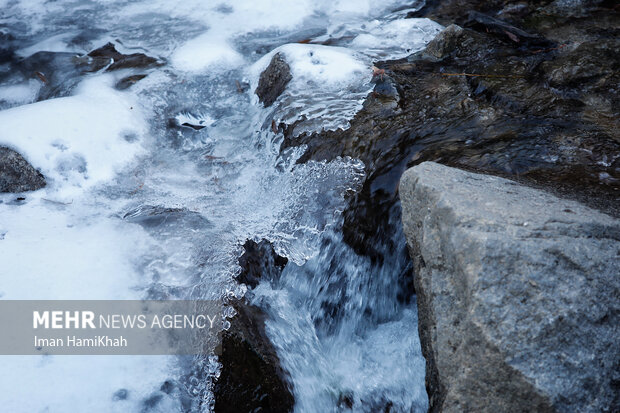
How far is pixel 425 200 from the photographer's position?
7.34ft

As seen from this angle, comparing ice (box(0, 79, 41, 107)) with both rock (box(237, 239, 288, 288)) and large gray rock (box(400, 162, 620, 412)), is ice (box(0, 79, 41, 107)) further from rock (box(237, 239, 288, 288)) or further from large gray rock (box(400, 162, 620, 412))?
large gray rock (box(400, 162, 620, 412))

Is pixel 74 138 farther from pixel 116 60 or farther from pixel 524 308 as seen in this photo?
pixel 524 308

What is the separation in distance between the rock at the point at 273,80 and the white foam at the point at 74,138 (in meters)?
1.35

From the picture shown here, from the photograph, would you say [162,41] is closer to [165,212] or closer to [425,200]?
[165,212]

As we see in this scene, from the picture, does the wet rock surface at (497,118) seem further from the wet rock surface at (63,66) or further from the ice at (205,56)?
the wet rock surface at (63,66)

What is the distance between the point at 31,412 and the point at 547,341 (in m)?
2.42

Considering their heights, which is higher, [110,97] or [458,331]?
[458,331]

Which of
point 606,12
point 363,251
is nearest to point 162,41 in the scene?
point 363,251

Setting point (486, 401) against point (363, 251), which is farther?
point (363, 251)

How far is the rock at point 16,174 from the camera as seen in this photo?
3584mm

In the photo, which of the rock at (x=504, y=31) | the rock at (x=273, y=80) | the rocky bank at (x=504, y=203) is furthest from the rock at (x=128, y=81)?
the rock at (x=504, y=31)

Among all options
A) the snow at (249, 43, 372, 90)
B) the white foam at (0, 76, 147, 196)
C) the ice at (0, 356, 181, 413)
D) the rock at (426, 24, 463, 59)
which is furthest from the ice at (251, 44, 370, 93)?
the ice at (0, 356, 181, 413)

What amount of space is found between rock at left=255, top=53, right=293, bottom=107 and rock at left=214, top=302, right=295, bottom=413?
9.05 feet

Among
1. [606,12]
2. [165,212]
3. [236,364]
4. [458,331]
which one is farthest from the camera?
[606,12]
